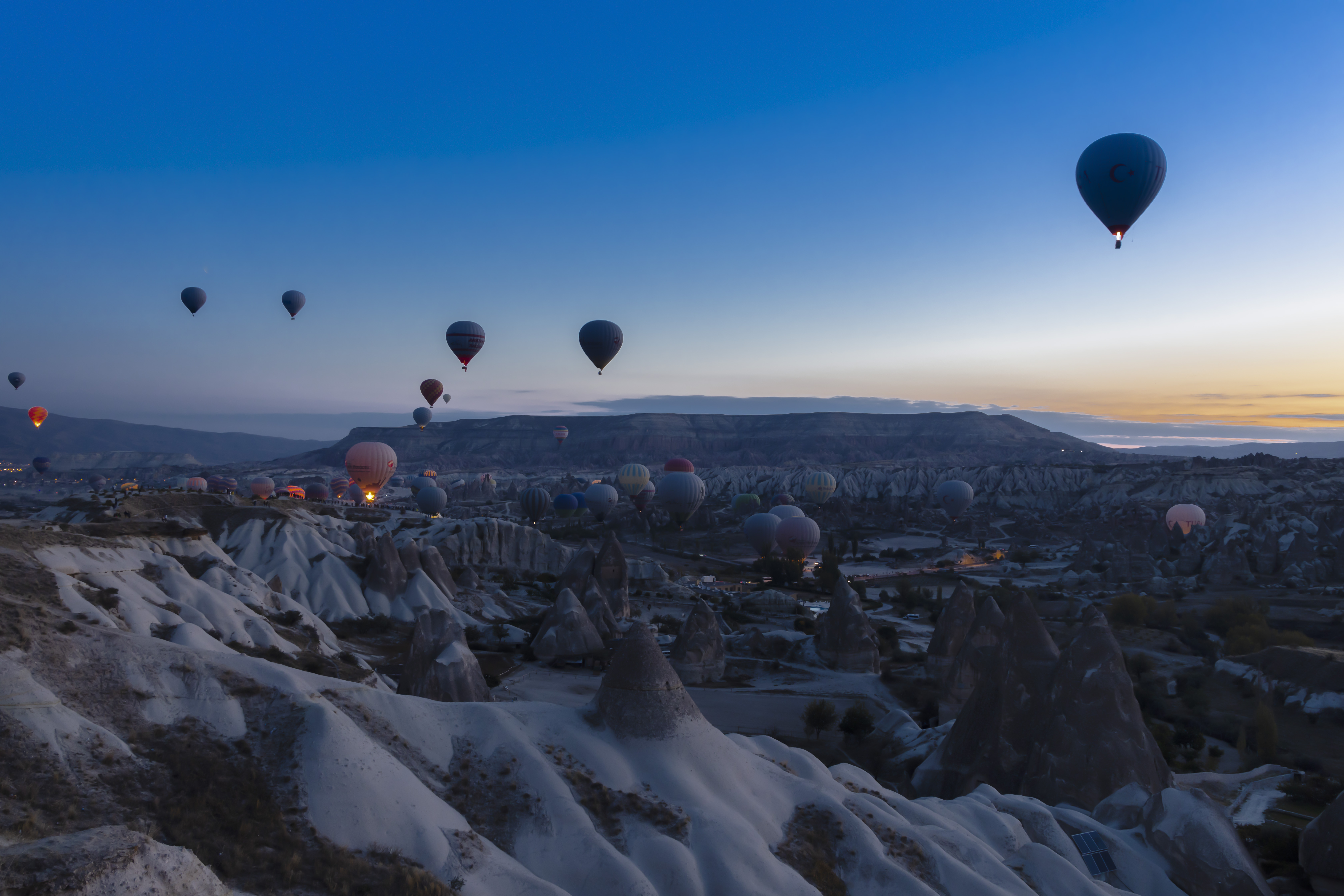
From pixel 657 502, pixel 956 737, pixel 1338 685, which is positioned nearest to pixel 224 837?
pixel 956 737

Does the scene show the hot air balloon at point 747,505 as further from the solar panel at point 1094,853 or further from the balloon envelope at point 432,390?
the solar panel at point 1094,853

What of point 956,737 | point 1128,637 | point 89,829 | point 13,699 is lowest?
point 1128,637

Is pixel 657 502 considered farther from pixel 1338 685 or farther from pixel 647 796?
pixel 647 796

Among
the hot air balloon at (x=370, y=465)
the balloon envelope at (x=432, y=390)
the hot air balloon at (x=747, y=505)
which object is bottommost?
the hot air balloon at (x=747, y=505)

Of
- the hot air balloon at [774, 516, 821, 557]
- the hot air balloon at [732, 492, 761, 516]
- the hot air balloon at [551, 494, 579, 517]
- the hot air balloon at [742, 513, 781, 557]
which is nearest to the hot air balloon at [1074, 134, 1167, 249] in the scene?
the hot air balloon at [774, 516, 821, 557]

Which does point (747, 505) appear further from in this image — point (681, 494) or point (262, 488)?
point (262, 488)

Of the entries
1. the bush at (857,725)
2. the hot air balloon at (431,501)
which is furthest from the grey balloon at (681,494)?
the bush at (857,725)
